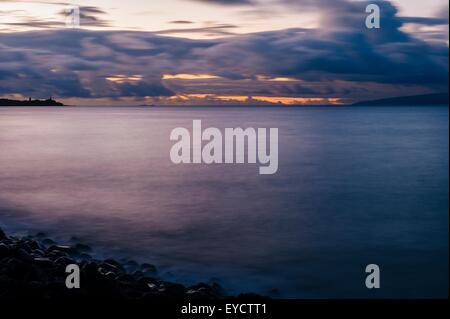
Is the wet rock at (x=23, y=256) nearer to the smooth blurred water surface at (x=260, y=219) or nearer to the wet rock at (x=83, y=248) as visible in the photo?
the wet rock at (x=83, y=248)

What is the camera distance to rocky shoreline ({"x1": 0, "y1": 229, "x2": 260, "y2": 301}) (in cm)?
713

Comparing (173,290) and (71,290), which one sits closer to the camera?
(71,290)

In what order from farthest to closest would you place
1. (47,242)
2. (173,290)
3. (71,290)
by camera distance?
(47,242), (173,290), (71,290)

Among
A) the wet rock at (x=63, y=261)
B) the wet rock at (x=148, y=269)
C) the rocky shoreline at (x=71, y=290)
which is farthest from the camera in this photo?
the wet rock at (x=148, y=269)

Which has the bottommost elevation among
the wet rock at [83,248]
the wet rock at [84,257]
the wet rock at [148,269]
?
the wet rock at [148,269]

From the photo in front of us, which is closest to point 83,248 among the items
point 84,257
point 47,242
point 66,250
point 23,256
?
point 66,250

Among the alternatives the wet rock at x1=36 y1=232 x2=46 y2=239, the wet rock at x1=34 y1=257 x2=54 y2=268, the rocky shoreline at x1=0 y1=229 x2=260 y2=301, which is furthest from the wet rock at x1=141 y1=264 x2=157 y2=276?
the wet rock at x1=36 y1=232 x2=46 y2=239

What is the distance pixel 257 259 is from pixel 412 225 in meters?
4.90

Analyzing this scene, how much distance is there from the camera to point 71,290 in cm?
723

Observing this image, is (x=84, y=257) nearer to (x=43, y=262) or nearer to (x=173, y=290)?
(x=43, y=262)

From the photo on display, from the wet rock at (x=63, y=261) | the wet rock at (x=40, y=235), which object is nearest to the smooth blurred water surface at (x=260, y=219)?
the wet rock at (x=40, y=235)

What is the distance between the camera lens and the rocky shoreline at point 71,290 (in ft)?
23.4

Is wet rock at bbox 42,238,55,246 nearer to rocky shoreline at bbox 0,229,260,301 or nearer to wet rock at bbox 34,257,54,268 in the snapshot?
rocky shoreline at bbox 0,229,260,301

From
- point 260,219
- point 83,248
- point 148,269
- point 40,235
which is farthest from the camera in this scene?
point 260,219
